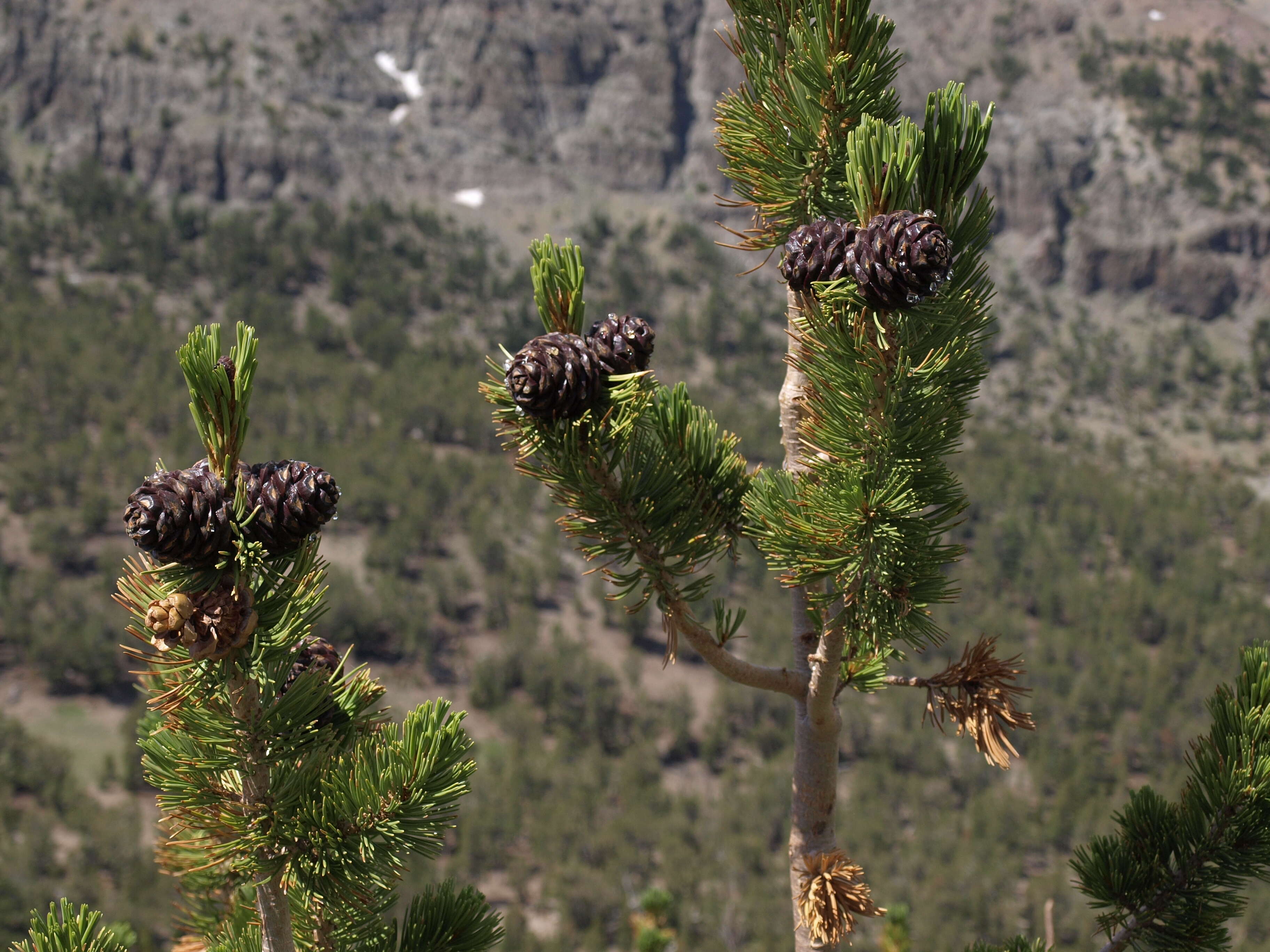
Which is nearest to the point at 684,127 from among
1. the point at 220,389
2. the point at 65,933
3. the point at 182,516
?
the point at 220,389

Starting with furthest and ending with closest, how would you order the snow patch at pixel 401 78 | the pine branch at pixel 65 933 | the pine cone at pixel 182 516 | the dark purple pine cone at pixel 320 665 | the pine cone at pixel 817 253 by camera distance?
the snow patch at pixel 401 78 → the dark purple pine cone at pixel 320 665 → the pine cone at pixel 817 253 → the pine branch at pixel 65 933 → the pine cone at pixel 182 516

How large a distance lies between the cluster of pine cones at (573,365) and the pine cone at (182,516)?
1.76 ft

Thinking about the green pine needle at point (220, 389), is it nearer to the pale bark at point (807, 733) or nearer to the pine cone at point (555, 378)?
the pine cone at point (555, 378)

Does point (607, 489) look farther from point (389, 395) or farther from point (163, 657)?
point (389, 395)

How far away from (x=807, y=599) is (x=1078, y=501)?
94.7 m

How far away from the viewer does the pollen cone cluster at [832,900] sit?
1927 millimetres

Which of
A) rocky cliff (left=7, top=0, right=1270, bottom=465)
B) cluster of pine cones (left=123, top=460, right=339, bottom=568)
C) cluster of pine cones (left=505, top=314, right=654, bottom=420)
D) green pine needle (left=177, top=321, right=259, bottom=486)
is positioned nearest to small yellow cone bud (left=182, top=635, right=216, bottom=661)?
cluster of pine cones (left=123, top=460, right=339, bottom=568)

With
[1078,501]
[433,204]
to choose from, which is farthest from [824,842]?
[433,204]

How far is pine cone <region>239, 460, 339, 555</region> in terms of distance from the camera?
1413 millimetres

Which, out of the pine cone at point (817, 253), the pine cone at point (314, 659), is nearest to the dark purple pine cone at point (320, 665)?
the pine cone at point (314, 659)

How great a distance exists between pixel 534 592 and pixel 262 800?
70243 mm

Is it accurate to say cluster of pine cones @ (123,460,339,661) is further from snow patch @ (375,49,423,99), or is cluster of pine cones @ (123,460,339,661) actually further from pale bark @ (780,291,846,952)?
snow patch @ (375,49,423,99)

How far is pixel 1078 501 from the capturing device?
87062 millimetres

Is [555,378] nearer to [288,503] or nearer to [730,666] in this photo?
[288,503]
